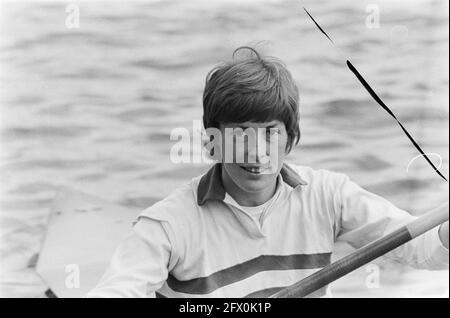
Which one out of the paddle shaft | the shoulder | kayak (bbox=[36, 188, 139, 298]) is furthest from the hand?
kayak (bbox=[36, 188, 139, 298])

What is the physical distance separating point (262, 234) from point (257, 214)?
27mm

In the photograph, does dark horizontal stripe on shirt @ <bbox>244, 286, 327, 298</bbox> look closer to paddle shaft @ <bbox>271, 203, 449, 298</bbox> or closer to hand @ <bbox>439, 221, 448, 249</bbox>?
paddle shaft @ <bbox>271, 203, 449, 298</bbox>

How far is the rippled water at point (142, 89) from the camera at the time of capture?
131 cm

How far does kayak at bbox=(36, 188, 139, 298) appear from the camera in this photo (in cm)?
134

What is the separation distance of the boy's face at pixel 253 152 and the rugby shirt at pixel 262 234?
1.1 inches

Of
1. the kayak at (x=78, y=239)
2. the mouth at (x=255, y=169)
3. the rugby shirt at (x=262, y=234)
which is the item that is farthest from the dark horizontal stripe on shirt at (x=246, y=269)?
the kayak at (x=78, y=239)

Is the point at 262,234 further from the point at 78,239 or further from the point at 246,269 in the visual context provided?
the point at 78,239

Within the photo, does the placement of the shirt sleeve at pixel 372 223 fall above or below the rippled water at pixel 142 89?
below

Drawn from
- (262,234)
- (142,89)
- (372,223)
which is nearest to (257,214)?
(262,234)

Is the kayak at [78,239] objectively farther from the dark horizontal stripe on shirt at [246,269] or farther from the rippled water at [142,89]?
the dark horizontal stripe on shirt at [246,269]

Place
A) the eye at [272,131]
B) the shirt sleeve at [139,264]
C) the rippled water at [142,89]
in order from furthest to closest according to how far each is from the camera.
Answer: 1. the rippled water at [142,89]
2. the eye at [272,131]
3. the shirt sleeve at [139,264]

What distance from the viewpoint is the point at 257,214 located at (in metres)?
1.14
